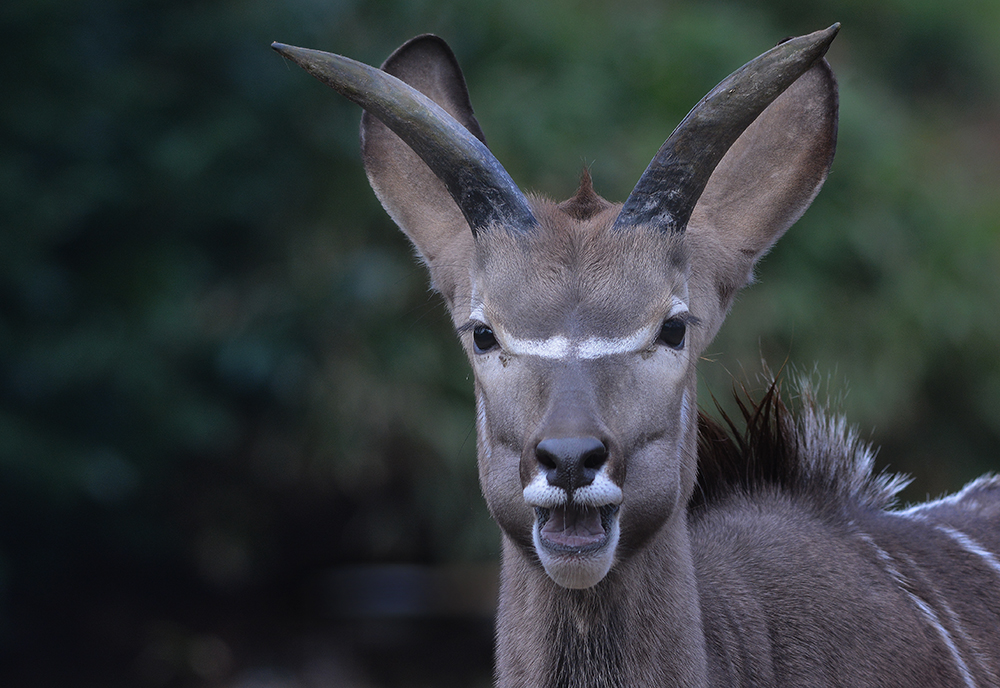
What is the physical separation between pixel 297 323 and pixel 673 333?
5.09 m

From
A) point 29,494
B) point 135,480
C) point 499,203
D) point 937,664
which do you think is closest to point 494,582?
point 135,480

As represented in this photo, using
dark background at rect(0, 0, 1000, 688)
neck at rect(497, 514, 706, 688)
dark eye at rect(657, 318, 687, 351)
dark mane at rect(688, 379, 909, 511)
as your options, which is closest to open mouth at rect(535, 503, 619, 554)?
neck at rect(497, 514, 706, 688)

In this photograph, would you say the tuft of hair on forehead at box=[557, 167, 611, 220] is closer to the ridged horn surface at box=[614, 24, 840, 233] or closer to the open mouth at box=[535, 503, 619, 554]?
the ridged horn surface at box=[614, 24, 840, 233]

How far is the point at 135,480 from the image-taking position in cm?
772

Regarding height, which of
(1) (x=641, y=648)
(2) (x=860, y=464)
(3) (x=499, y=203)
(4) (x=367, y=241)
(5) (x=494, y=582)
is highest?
(4) (x=367, y=241)

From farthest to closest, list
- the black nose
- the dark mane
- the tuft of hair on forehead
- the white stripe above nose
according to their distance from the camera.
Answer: the dark mane → the tuft of hair on forehead → the white stripe above nose → the black nose

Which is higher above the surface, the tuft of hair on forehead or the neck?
the tuft of hair on forehead

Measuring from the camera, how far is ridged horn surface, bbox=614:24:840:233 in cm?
309

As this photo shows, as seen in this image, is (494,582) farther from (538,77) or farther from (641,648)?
Answer: (641,648)

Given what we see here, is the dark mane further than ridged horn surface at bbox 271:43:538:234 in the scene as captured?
Yes

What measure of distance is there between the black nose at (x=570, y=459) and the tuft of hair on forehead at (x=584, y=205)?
93 cm

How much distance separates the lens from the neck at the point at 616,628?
3.12m

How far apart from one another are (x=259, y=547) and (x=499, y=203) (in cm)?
624

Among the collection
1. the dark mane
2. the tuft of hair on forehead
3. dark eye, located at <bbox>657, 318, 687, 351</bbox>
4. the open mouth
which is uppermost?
the tuft of hair on forehead
